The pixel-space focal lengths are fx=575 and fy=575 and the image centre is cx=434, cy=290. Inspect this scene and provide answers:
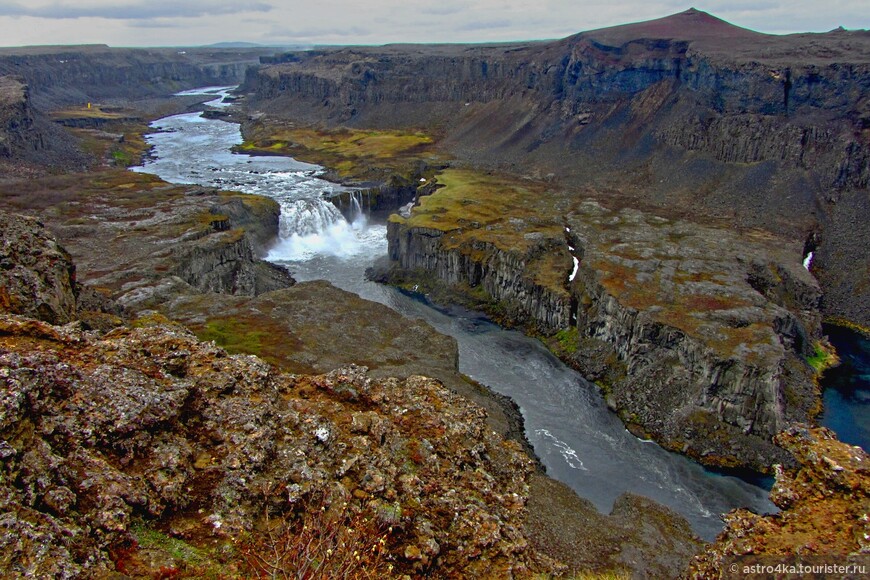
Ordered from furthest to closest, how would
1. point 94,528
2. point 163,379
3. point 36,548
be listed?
point 163,379 < point 94,528 < point 36,548

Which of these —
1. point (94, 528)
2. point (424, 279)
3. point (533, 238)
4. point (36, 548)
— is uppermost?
point (36, 548)

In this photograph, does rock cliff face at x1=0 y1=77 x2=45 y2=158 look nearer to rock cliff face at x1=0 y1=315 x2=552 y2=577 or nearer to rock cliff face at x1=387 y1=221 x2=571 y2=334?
rock cliff face at x1=387 y1=221 x2=571 y2=334

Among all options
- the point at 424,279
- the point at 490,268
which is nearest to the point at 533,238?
the point at 490,268

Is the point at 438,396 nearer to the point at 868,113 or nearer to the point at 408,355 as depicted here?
the point at 408,355

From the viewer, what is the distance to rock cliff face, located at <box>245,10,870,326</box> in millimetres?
102062

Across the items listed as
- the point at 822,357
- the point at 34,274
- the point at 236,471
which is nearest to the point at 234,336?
the point at 34,274

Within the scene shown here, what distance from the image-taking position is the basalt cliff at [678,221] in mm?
57562

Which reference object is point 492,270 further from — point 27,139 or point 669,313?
point 27,139

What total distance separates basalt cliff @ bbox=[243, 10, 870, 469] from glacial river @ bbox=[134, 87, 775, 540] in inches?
105

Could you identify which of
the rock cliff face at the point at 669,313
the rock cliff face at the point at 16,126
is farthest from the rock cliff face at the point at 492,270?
the rock cliff face at the point at 16,126

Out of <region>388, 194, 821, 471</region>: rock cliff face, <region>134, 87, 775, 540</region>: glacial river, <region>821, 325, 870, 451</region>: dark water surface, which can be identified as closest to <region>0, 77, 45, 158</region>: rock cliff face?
<region>134, 87, 775, 540</region>: glacial river

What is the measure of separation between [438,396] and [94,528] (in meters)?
20.2

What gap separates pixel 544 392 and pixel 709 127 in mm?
95790

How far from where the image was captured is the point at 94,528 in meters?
15.6
